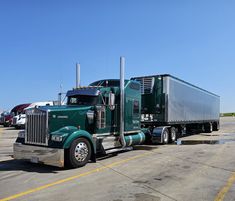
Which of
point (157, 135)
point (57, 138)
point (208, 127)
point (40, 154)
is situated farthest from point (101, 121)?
point (208, 127)

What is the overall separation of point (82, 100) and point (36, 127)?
232cm

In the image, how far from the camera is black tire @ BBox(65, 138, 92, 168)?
8547 millimetres

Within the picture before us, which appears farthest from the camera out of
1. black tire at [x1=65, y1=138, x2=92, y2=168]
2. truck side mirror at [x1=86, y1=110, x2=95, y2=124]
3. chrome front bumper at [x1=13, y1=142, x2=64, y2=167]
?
truck side mirror at [x1=86, y1=110, x2=95, y2=124]

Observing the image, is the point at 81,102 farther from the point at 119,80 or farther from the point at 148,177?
the point at 148,177

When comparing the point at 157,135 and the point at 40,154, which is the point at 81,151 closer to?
the point at 40,154

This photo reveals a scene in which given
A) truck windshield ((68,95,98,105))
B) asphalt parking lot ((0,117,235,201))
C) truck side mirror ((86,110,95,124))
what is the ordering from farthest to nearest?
truck windshield ((68,95,98,105)) < truck side mirror ((86,110,95,124)) < asphalt parking lot ((0,117,235,201))

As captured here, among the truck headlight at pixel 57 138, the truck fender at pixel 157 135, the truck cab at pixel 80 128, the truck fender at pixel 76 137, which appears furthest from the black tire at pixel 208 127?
the truck headlight at pixel 57 138

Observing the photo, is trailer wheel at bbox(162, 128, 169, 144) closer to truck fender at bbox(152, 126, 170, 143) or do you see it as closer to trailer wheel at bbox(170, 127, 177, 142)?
truck fender at bbox(152, 126, 170, 143)

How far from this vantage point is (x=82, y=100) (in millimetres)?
10773

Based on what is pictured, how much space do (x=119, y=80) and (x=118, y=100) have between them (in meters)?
0.89

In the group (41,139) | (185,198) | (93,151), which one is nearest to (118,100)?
(93,151)

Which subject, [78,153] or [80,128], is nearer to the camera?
[78,153]

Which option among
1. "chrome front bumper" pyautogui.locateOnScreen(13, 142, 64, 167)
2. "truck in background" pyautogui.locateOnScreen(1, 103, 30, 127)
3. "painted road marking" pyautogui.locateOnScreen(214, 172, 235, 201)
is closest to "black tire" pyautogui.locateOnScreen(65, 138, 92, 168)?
"chrome front bumper" pyautogui.locateOnScreen(13, 142, 64, 167)

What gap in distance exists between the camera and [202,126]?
84.4 ft
